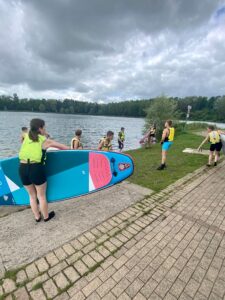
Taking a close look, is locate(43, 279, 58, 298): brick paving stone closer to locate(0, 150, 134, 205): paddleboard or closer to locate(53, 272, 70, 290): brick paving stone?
Result: locate(53, 272, 70, 290): brick paving stone

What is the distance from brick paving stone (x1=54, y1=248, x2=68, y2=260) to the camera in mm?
2449

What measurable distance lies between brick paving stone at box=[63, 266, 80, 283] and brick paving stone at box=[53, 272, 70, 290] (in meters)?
0.04

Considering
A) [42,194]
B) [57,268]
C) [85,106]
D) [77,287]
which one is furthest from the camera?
[85,106]

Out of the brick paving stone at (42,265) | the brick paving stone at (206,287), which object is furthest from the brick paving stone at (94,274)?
the brick paving stone at (206,287)

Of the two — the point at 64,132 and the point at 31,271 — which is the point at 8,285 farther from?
the point at 64,132

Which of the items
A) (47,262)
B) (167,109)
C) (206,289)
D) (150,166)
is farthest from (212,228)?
(167,109)

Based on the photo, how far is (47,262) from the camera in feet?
7.75

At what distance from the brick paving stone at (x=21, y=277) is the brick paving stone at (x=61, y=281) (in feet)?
1.20

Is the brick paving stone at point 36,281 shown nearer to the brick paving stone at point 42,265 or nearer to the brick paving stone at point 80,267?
the brick paving stone at point 42,265

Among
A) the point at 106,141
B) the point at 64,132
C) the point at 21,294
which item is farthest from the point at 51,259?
the point at 64,132

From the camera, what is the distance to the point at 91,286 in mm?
2057

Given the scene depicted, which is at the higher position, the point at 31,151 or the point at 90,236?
the point at 31,151

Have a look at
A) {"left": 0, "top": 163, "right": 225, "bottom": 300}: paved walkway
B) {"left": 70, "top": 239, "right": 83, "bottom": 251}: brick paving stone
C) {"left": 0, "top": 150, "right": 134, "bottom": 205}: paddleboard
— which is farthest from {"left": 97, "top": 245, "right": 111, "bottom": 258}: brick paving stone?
{"left": 0, "top": 150, "right": 134, "bottom": 205}: paddleboard

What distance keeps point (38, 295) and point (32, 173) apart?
5.29 feet
